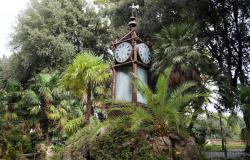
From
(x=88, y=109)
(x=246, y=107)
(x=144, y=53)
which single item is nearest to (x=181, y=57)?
(x=144, y=53)

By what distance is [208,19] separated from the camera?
18141 millimetres

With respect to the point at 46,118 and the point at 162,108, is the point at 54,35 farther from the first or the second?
the point at 162,108

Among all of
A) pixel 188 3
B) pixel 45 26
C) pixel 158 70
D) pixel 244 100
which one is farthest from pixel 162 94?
pixel 45 26

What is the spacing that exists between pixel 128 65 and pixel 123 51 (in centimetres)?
68

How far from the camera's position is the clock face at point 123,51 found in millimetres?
14180

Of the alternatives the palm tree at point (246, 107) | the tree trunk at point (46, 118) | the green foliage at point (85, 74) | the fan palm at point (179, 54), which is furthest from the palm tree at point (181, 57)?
the tree trunk at point (46, 118)

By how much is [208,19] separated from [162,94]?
8.78m

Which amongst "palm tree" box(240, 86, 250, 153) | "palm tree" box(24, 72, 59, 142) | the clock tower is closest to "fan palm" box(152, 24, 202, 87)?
the clock tower

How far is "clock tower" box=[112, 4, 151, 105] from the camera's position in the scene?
1385cm

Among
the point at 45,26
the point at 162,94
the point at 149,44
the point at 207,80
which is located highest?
the point at 45,26

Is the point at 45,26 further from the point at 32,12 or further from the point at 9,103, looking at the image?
the point at 9,103

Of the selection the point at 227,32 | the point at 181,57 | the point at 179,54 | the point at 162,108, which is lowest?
the point at 162,108

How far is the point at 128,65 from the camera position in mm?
14117

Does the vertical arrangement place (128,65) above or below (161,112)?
above
